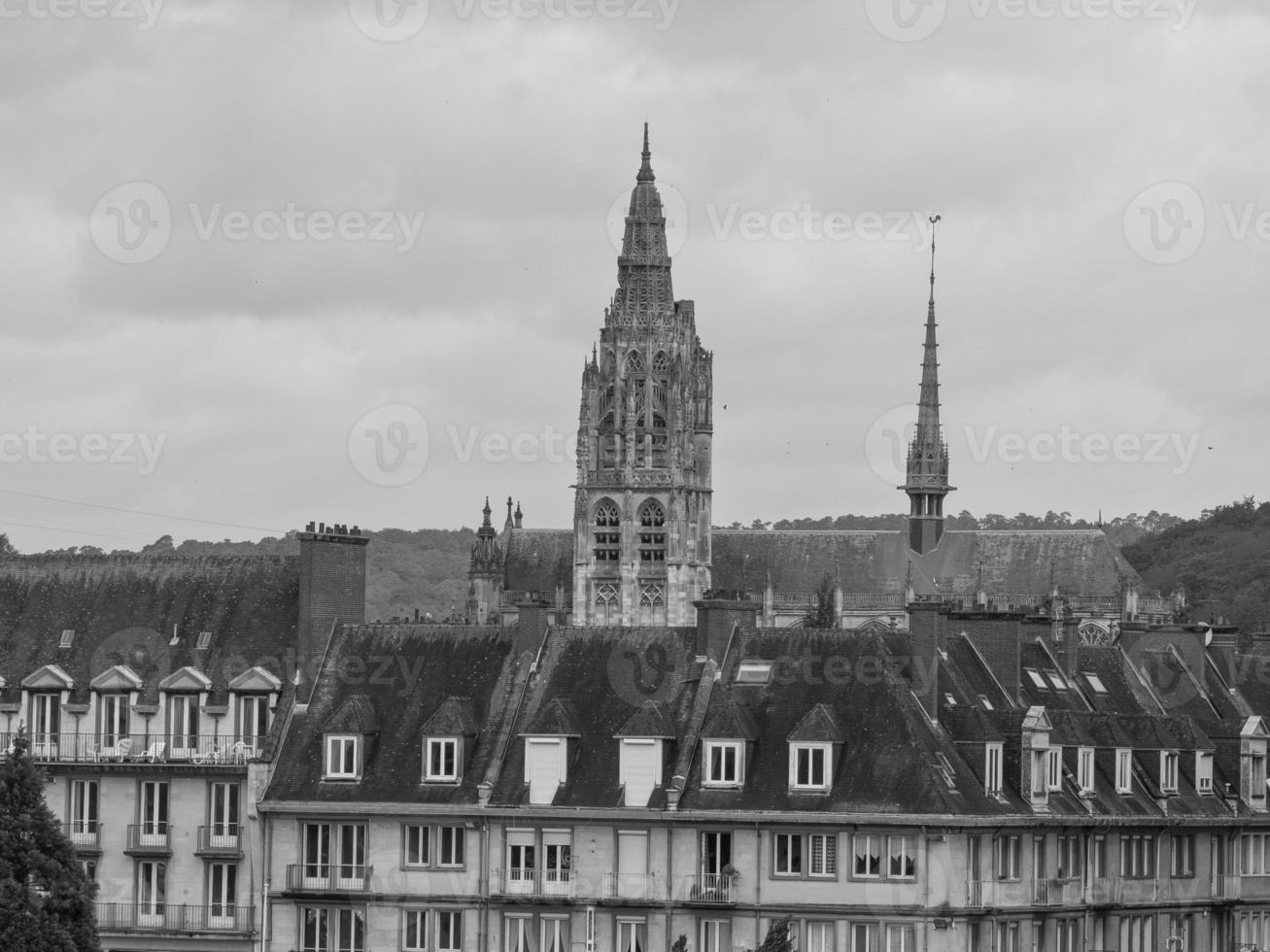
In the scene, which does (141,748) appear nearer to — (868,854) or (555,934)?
(555,934)

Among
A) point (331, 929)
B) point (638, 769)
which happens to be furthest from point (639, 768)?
point (331, 929)

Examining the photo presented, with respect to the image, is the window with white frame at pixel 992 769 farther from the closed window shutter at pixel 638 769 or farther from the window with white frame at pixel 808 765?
the closed window shutter at pixel 638 769

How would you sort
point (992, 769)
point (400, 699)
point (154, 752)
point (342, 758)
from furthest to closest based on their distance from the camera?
point (154, 752) < point (400, 699) < point (342, 758) < point (992, 769)

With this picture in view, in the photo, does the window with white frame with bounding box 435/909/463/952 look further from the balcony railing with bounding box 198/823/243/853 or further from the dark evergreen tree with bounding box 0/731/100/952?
the dark evergreen tree with bounding box 0/731/100/952

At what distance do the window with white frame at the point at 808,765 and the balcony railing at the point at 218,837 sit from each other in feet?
47.3

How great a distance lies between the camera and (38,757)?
283 ft

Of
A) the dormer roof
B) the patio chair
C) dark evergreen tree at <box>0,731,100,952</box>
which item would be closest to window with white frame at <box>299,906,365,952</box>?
the patio chair

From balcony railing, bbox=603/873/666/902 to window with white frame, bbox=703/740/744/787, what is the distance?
2.68m

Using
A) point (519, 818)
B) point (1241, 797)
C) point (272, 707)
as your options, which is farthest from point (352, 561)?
point (1241, 797)

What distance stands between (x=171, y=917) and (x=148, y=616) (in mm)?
9335

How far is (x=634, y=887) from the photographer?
8100 cm

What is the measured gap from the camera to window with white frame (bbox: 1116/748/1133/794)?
87.9 m

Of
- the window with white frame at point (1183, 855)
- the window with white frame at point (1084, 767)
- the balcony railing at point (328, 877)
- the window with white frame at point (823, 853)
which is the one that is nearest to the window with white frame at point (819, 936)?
the window with white frame at point (823, 853)

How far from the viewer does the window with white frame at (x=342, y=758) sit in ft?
276
